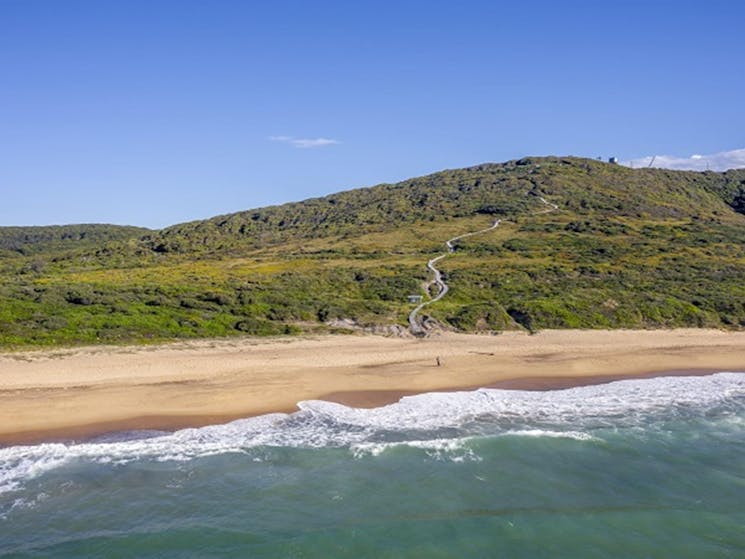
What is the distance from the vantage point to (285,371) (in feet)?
87.2

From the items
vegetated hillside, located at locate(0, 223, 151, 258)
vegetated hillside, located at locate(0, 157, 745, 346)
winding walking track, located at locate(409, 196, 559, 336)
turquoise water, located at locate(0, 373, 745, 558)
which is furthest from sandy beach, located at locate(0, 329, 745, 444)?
vegetated hillside, located at locate(0, 223, 151, 258)

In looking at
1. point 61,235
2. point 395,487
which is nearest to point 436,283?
point 395,487

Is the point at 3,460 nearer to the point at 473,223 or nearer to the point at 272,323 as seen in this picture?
the point at 272,323

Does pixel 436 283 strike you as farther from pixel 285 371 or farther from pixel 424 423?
pixel 424 423

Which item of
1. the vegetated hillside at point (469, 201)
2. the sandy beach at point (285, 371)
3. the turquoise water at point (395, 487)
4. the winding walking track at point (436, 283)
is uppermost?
the vegetated hillside at point (469, 201)

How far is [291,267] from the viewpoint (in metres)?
57.9

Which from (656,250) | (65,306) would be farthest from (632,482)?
(656,250)

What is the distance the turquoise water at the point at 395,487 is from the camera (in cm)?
1385

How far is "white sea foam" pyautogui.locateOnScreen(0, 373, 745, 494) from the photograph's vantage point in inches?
712

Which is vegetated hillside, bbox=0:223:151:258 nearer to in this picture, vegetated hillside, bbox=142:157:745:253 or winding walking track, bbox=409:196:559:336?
vegetated hillside, bbox=142:157:745:253

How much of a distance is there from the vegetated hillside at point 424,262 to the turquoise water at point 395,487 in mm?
13251

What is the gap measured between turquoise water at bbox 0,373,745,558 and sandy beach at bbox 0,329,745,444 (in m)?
1.87

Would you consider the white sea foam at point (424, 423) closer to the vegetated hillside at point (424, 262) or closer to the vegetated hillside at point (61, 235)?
the vegetated hillside at point (424, 262)

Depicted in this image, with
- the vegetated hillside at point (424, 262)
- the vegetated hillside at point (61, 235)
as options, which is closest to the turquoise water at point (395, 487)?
the vegetated hillside at point (424, 262)
